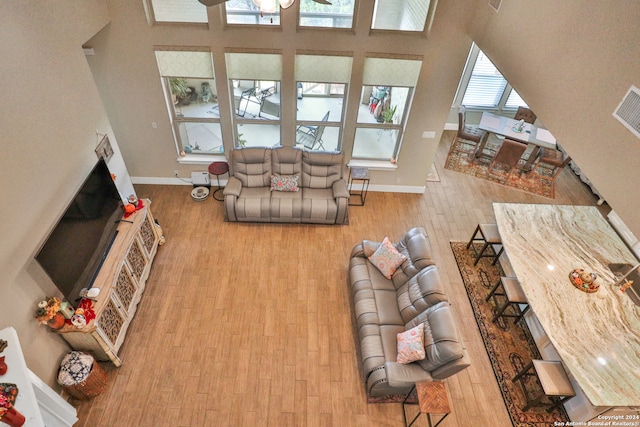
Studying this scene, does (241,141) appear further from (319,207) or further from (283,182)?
(319,207)

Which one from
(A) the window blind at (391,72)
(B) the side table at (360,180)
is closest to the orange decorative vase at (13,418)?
(B) the side table at (360,180)

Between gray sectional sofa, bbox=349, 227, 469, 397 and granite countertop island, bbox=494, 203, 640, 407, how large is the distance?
1.20 metres

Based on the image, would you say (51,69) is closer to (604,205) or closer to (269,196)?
(269,196)

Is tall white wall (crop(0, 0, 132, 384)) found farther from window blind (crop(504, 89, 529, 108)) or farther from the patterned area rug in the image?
window blind (crop(504, 89, 529, 108))

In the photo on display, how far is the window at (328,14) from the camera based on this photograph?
16.4ft

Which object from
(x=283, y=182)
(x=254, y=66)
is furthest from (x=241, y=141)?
(x=254, y=66)

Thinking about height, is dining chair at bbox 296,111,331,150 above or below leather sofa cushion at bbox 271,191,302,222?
above

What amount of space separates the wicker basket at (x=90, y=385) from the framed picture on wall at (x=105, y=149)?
2.39 metres

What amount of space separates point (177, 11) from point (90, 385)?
15.6ft

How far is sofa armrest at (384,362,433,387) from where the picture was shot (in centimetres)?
385

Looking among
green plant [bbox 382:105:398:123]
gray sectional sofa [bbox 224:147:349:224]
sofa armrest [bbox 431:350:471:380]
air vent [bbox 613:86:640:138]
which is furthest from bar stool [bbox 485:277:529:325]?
green plant [bbox 382:105:398:123]

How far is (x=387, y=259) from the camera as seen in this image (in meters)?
4.90

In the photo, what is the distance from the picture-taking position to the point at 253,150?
6031mm

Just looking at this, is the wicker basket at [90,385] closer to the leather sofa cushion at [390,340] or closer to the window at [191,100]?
the leather sofa cushion at [390,340]
